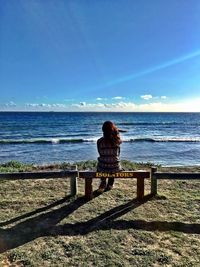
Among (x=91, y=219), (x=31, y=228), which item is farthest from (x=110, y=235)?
(x=31, y=228)

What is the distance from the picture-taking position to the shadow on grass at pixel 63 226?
5.47m

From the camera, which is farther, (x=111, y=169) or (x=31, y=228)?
(x=111, y=169)

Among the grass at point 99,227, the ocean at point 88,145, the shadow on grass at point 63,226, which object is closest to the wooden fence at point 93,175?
the grass at point 99,227

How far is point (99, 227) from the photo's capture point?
5.85 m

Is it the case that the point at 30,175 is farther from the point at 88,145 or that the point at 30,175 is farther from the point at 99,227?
the point at 88,145

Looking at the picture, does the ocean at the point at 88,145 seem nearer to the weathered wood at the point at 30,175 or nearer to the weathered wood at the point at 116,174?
the weathered wood at the point at 116,174

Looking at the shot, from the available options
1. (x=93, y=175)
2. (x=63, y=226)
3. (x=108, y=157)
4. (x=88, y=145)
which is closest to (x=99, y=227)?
(x=63, y=226)

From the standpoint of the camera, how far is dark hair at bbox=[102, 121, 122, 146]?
23.7ft

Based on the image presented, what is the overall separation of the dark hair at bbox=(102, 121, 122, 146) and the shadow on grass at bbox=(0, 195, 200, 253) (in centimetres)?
156

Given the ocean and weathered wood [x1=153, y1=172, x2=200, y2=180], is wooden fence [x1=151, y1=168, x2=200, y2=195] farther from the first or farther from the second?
the ocean

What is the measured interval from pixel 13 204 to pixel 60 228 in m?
1.74

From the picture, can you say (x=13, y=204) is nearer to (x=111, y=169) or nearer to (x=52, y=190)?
(x=52, y=190)

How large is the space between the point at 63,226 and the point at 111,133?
2323 mm

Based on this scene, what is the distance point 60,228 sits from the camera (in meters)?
5.83
